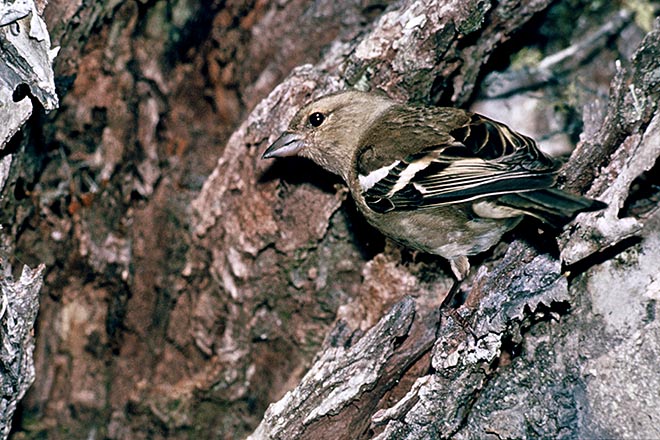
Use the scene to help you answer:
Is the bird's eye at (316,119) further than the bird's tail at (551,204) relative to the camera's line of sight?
Yes

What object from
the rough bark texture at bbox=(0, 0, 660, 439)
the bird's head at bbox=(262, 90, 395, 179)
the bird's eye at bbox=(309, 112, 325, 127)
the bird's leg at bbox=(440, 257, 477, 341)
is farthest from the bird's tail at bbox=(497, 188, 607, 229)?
the bird's eye at bbox=(309, 112, 325, 127)

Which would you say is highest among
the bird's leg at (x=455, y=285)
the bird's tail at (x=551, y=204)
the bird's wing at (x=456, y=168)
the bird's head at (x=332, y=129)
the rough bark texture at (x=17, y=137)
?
the rough bark texture at (x=17, y=137)

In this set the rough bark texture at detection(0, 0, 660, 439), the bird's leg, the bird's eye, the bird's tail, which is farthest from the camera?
the bird's eye

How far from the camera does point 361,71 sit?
388 centimetres

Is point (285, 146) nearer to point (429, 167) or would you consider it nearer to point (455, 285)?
point (429, 167)

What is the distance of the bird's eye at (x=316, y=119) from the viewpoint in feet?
13.1

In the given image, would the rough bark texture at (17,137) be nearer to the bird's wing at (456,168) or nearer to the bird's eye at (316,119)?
the bird's eye at (316,119)

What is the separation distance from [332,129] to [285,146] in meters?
0.32

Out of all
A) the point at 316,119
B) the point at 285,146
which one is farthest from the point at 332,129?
the point at 285,146

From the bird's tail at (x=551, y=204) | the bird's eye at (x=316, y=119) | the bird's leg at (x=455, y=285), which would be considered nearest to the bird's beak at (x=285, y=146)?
the bird's eye at (x=316, y=119)

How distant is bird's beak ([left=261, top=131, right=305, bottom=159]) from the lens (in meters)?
3.88

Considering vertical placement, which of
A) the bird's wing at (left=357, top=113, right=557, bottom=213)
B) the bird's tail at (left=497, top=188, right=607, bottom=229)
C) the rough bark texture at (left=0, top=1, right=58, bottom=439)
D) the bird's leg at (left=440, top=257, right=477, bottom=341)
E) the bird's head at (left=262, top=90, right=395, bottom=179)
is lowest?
the bird's leg at (left=440, top=257, right=477, bottom=341)

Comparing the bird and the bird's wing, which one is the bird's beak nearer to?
the bird

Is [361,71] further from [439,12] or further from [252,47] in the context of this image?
[252,47]
